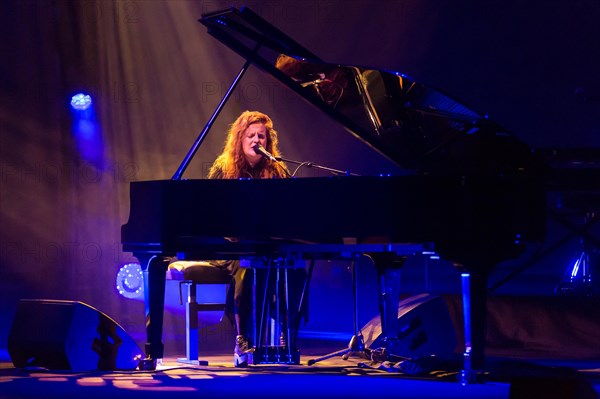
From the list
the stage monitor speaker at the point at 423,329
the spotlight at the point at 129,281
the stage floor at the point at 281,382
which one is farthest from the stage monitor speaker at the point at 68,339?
the spotlight at the point at 129,281

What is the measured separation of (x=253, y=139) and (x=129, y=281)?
257cm

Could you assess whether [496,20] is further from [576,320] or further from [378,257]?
[378,257]

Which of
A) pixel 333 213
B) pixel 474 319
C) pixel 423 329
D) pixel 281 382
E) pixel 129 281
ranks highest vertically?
pixel 333 213

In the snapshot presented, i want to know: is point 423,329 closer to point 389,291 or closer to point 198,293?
point 389,291

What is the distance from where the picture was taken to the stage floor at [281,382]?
338 centimetres

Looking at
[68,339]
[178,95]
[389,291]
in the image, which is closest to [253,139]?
[389,291]

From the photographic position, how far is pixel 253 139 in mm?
4957

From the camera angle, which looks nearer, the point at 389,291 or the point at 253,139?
the point at 389,291

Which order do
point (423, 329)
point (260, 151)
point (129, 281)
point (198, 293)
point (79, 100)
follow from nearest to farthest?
point (260, 151)
point (198, 293)
point (423, 329)
point (79, 100)
point (129, 281)

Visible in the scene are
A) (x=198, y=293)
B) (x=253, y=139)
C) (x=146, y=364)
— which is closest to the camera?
(x=146, y=364)

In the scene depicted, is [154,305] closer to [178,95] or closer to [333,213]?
[333,213]

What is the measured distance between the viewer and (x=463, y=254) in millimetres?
3631

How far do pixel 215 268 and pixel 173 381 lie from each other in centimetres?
122

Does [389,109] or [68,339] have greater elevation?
[389,109]
